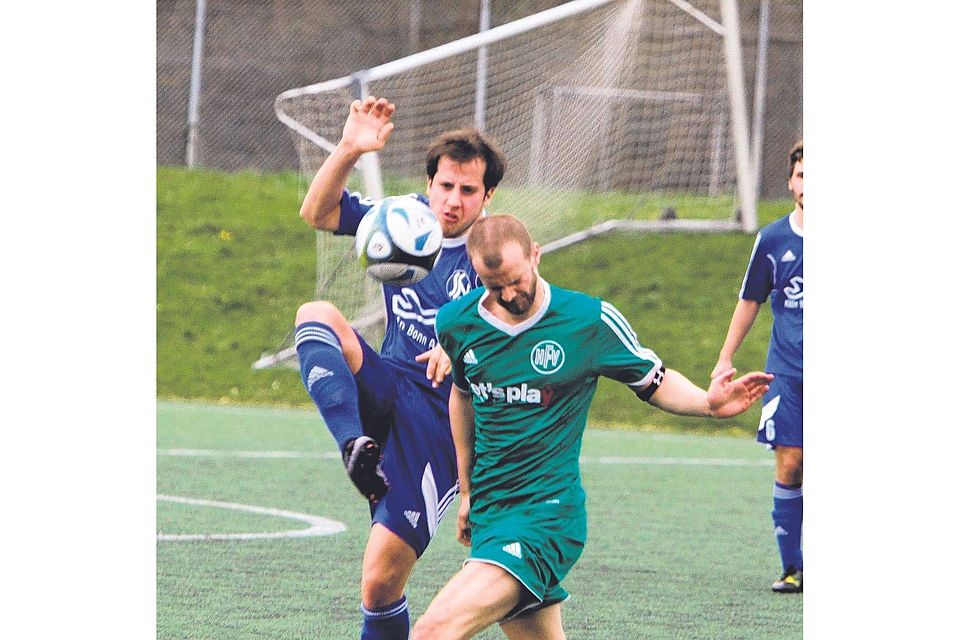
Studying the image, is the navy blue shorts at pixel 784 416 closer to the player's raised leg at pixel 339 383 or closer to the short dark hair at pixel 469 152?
the short dark hair at pixel 469 152

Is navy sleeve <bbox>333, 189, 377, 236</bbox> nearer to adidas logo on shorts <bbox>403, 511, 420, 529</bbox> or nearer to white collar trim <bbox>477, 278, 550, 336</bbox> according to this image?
white collar trim <bbox>477, 278, 550, 336</bbox>

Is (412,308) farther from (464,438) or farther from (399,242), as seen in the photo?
(464,438)

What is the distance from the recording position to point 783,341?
21.6ft

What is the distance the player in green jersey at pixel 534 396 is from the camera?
3936mm

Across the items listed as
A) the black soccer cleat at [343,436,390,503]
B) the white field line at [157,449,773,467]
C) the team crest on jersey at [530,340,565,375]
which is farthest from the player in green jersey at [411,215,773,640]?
the white field line at [157,449,773,467]

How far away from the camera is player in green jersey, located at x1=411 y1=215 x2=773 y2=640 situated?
12.9 ft

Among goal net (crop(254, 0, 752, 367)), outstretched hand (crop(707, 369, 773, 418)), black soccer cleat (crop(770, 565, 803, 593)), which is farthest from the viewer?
goal net (crop(254, 0, 752, 367))

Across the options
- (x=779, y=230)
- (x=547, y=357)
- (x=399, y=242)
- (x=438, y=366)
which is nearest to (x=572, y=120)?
(x=779, y=230)

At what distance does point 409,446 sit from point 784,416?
7.53 ft

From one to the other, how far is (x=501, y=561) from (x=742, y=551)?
346 cm

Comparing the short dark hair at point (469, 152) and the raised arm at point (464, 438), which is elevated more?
the short dark hair at point (469, 152)

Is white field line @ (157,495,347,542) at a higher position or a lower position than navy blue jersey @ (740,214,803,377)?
lower

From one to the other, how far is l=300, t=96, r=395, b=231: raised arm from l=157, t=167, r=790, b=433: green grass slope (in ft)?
27.9

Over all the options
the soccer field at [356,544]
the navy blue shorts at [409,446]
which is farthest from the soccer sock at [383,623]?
the soccer field at [356,544]
